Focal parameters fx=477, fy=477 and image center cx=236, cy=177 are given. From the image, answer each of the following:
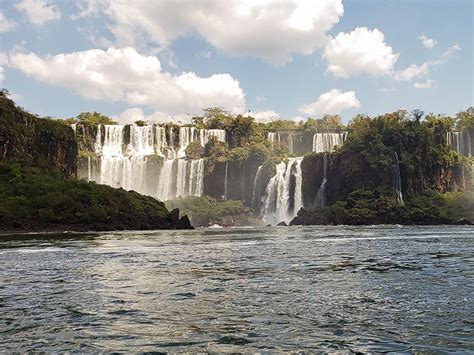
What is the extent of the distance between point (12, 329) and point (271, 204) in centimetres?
10862

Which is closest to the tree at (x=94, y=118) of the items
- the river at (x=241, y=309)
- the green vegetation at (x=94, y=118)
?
the green vegetation at (x=94, y=118)

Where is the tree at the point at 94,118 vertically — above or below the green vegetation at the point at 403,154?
above

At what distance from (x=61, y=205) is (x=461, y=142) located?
114892mm

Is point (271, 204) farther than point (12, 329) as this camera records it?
Yes

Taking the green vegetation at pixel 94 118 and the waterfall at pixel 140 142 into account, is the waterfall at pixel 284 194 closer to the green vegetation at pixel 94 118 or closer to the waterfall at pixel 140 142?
the waterfall at pixel 140 142

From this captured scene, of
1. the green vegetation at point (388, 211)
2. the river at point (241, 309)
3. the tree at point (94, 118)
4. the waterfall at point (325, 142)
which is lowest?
the river at point (241, 309)

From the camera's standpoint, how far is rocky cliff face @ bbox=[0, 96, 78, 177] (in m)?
78.6

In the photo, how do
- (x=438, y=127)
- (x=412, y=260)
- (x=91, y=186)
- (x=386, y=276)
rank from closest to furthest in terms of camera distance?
(x=386, y=276)
(x=412, y=260)
(x=91, y=186)
(x=438, y=127)

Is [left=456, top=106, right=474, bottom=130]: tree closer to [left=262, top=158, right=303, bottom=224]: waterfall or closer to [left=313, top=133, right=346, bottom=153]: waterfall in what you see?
[left=313, top=133, right=346, bottom=153]: waterfall

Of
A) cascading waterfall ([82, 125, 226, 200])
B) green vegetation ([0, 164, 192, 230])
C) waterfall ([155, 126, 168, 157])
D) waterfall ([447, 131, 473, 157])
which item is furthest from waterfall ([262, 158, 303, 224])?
waterfall ([447, 131, 473, 157])

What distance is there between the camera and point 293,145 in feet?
490

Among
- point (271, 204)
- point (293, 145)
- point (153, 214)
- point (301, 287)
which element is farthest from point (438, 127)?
point (301, 287)

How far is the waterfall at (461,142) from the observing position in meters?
136

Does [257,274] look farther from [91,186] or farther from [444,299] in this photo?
[91,186]
